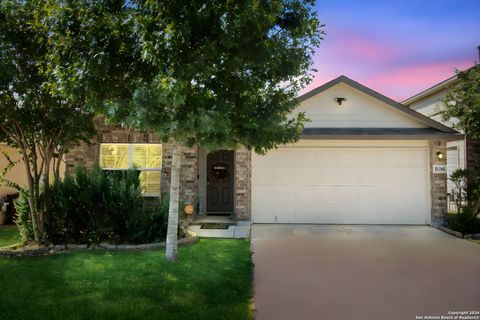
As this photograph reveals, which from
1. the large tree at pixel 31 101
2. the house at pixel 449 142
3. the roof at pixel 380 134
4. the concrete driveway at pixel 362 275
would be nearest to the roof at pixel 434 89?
the house at pixel 449 142

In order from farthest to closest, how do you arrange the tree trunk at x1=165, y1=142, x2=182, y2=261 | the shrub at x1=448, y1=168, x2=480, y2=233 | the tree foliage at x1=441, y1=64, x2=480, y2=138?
the tree foliage at x1=441, y1=64, x2=480, y2=138 < the shrub at x1=448, y1=168, x2=480, y2=233 < the tree trunk at x1=165, y1=142, x2=182, y2=261

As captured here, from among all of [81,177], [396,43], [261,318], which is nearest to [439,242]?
[396,43]

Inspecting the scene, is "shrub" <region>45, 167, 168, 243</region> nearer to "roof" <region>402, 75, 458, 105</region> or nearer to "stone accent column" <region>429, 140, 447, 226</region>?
"stone accent column" <region>429, 140, 447, 226</region>

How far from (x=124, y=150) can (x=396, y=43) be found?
7.98 m

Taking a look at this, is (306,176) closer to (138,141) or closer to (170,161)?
(170,161)

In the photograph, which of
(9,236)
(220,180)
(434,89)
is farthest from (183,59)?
(434,89)

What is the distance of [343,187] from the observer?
11125 millimetres

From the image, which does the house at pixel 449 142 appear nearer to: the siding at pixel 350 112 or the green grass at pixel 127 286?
the siding at pixel 350 112

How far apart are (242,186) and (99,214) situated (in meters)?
4.19

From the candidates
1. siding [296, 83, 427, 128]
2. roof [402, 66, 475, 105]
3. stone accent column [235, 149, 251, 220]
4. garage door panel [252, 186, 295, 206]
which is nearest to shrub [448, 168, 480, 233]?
siding [296, 83, 427, 128]

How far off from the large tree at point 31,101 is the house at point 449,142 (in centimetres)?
1000

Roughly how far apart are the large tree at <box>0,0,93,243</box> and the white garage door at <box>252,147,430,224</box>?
531 centimetres

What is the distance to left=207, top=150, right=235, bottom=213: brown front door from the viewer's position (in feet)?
41.9

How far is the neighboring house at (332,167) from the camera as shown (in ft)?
36.2
